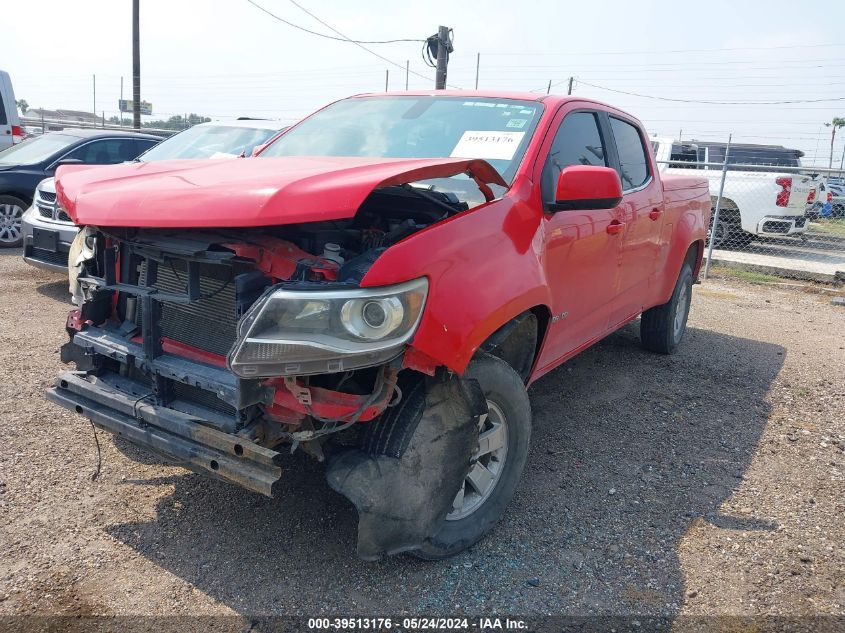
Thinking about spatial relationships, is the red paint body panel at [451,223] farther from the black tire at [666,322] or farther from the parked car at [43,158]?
the parked car at [43,158]

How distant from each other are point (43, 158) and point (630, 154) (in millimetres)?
7670

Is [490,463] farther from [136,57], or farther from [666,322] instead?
[136,57]

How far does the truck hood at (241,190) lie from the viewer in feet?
7.70

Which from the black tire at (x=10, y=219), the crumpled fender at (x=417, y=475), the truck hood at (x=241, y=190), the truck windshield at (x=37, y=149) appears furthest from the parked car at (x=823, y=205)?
the black tire at (x=10, y=219)

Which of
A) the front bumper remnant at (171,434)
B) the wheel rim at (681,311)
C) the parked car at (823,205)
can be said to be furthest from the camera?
the parked car at (823,205)

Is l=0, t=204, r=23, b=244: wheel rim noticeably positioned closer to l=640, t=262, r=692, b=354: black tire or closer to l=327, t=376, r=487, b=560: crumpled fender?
l=640, t=262, r=692, b=354: black tire

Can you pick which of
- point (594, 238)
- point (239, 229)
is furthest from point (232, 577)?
point (594, 238)

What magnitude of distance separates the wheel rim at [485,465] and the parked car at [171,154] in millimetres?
4415

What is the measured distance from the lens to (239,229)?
262cm

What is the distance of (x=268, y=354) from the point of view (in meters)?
2.33

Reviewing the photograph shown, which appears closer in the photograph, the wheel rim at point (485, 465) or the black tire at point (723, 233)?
the wheel rim at point (485, 465)

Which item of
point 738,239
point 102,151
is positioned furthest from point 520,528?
point 738,239

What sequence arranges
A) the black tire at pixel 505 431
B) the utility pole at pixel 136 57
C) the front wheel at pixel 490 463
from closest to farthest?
1. the black tire at pixel 505 431
2. the front wheel at pixel 490 463
3. the utility pole at pixel 136 57

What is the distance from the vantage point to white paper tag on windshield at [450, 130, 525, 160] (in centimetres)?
354
